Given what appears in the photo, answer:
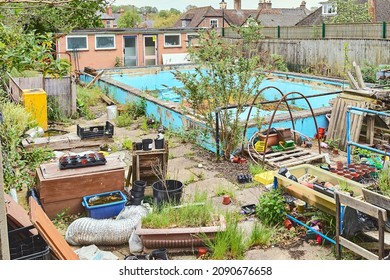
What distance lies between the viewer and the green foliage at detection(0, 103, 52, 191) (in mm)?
5723

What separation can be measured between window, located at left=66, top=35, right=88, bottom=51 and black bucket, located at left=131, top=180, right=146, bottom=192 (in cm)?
1484

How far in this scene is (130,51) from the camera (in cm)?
Answer: 2103

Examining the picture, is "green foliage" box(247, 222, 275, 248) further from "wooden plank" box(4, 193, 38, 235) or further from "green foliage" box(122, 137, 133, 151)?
"green foliage" box(122, 137, 133, 151)

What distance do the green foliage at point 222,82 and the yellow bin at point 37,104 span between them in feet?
10.6

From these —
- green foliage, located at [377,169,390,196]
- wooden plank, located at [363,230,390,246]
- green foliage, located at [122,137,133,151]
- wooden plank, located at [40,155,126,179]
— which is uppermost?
green foliage, located at [377,169,390,196]

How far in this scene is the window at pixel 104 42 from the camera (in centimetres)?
1983

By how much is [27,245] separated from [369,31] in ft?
50.6

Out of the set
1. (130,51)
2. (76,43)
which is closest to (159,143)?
(76,43)

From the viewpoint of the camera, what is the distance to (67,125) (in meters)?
9.42

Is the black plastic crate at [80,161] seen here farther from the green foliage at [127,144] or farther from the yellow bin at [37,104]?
the yellow bin at [37,104]

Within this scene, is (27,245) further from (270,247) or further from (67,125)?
(67,125)

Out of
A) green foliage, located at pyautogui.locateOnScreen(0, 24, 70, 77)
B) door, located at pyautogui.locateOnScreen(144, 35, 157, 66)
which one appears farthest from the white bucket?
door, located at pyautogui.locateOnScreen(144, 35, 157, 66)

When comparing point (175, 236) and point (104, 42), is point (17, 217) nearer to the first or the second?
point (175, 236)
